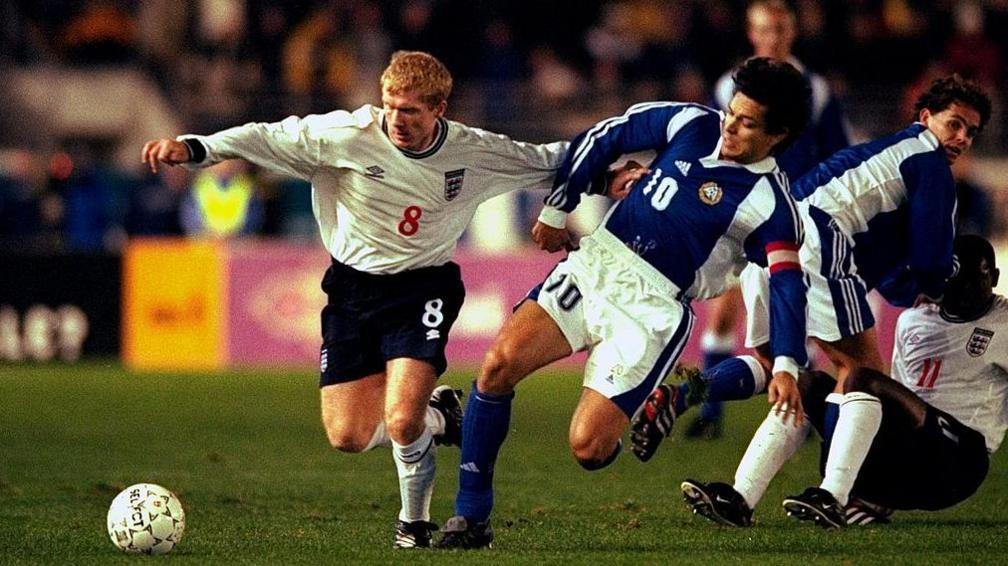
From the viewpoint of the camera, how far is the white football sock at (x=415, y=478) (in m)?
7.11

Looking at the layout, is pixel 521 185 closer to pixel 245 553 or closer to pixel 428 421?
pixel 428 421

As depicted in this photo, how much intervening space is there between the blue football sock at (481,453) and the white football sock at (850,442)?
4.28 ft

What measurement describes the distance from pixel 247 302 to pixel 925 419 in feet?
34.2

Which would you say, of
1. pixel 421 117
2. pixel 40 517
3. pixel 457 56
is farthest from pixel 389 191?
pixel 457 56

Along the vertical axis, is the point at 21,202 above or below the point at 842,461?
below

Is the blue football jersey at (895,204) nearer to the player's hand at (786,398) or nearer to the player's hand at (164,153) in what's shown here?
the player's hand at (786,398)


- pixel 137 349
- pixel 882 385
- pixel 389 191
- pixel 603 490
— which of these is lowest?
pixel 137 349

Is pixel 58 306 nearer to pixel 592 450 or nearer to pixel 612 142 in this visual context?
pixel 612 142

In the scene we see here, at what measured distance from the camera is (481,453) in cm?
696

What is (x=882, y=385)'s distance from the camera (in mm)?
7523

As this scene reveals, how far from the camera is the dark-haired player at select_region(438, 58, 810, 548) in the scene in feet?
22.8

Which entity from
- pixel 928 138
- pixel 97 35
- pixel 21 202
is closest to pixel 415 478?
pixel 928 138

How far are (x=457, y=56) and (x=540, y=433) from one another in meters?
10.6

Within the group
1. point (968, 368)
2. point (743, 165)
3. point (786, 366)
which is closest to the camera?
point (786, 366)
